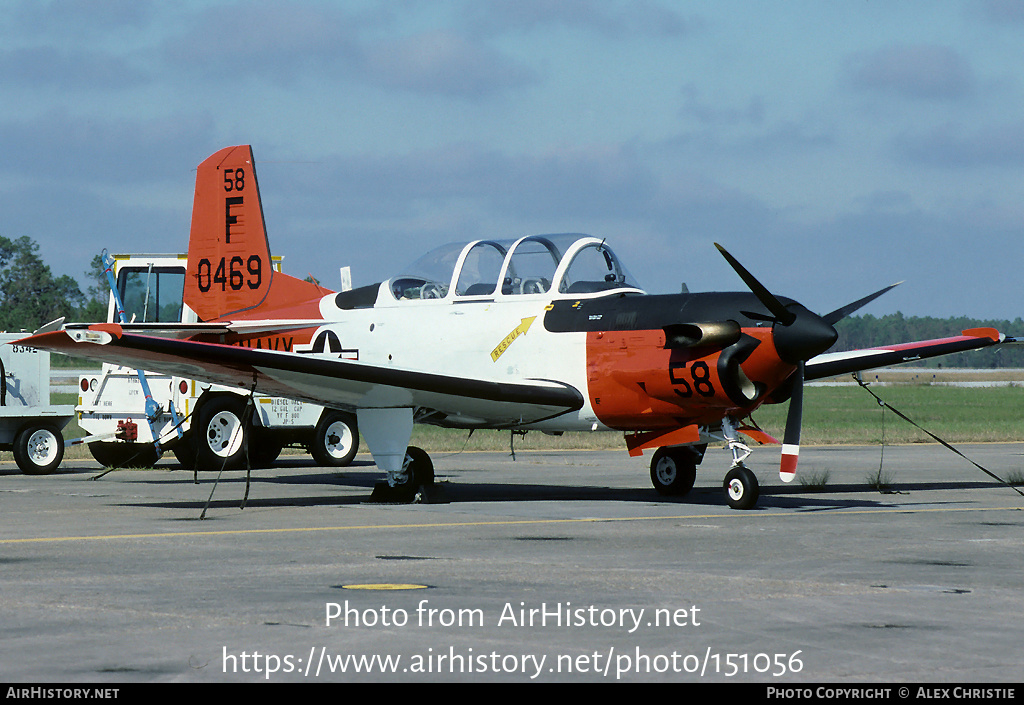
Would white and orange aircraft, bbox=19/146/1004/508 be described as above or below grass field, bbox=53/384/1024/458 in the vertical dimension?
above

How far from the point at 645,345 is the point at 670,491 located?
292cm

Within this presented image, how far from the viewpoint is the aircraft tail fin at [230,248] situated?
19953 millimetres

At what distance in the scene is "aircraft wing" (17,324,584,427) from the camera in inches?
549

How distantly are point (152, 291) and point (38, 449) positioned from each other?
137 inches

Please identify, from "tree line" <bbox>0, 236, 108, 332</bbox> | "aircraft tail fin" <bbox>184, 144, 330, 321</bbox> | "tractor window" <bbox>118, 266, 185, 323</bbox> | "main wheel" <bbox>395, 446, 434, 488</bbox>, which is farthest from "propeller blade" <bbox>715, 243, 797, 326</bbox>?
"tree line" <bbox>0, 236, 108, 332</bbox>

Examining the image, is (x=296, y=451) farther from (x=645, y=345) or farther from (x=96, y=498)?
(x=645, y=345)

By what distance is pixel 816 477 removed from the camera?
1966 cm

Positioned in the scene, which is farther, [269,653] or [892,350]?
[892,350]

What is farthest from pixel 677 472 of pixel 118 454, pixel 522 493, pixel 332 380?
pixel 118 454

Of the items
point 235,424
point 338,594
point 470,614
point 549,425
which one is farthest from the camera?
point 235,424

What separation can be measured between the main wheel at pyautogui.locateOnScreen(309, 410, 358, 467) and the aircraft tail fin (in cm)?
368

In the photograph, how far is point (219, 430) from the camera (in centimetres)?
2172

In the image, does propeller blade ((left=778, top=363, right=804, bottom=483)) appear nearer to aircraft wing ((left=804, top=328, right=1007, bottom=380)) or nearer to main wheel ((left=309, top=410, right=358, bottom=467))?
aircraft wing ((left=804, top=328, right=1007, bottom=380))
